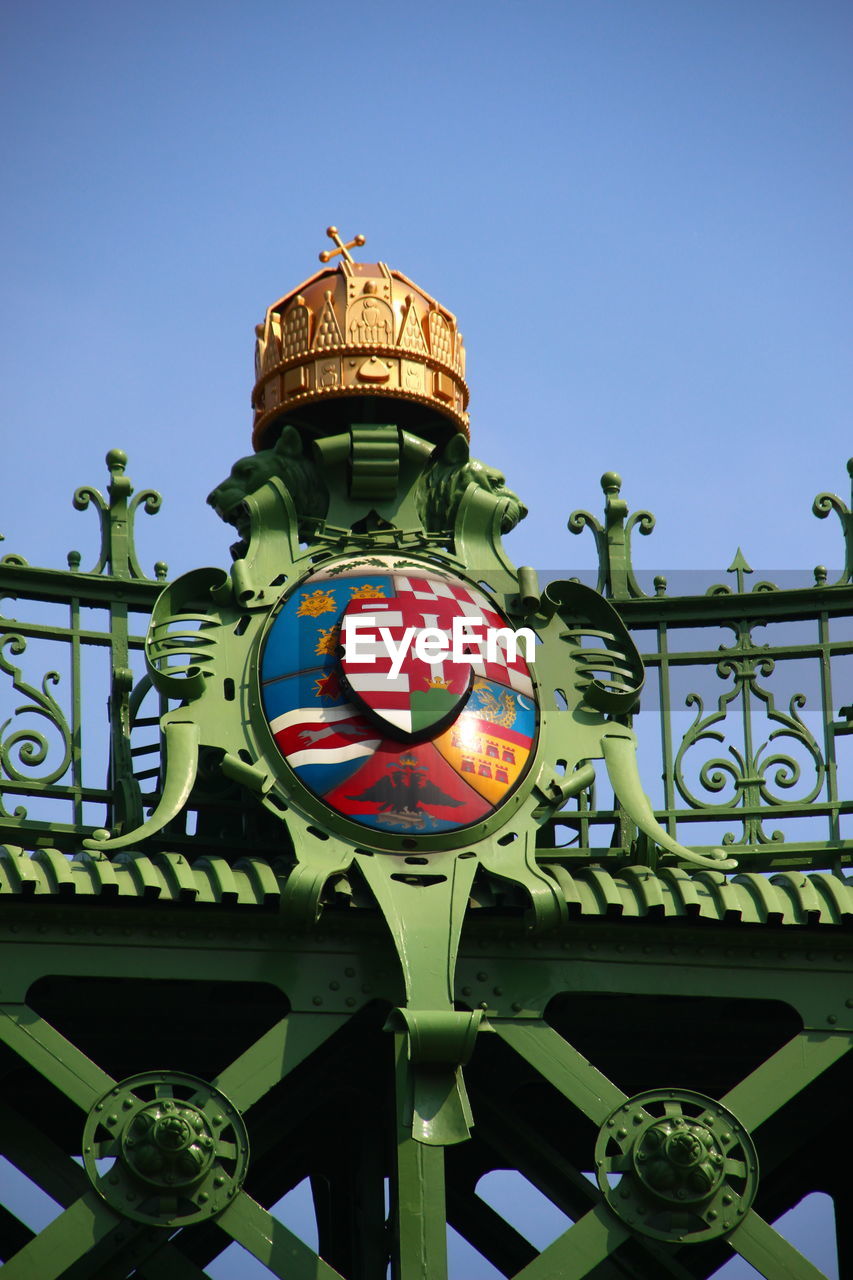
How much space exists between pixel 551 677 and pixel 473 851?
66.4 inches

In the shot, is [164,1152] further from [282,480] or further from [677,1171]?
[282,480]

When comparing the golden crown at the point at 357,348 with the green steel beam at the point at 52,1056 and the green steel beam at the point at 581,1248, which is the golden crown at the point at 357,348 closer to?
the green steel beam at the point at 52,1056

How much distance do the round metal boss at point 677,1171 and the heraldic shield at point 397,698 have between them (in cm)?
231

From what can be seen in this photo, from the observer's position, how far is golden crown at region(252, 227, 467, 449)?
18094 millimetres

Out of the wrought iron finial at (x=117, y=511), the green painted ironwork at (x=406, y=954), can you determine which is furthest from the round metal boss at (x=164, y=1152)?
the wrought iron finial at (x=117, y=511)

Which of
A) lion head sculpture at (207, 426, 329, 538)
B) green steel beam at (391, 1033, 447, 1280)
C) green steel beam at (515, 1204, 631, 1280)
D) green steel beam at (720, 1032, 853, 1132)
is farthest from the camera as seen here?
lion head sculpture at (207, 426, 329, 538)

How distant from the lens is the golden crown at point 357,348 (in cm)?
1809

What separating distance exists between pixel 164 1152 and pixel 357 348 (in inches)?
254

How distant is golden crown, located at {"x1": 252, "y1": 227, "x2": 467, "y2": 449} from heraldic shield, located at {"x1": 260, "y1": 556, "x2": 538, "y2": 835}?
1.57 metres

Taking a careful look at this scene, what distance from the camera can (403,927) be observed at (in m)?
15.5

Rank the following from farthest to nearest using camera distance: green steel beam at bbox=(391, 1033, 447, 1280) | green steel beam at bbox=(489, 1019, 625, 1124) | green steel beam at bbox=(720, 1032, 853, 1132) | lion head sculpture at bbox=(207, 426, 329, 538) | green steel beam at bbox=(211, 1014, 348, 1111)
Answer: lion head sculpture at bbox=(207, 426, 329, 538)
green steel beam at bbox=(720, 1032, 853, 1132)
green steel beam at bbox=(489, 1019, 625, 1124)
green steel beam at bbox=(211, 1014, 348, 1111)
green steel beam at bbox=(391, 1033, 447, 1280)

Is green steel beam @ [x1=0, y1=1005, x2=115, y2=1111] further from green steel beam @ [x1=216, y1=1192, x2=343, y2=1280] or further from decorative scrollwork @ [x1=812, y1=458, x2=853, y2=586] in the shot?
decorative scrollwork @ [x1=812, y1=458, x2=853, y2=586]

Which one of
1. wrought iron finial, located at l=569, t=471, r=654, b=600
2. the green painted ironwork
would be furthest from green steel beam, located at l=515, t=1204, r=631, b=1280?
wrought iron finial, located at l=569, t=471, r=654, b=600

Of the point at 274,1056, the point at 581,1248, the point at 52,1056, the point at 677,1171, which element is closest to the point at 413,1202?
the point at 581,1248
